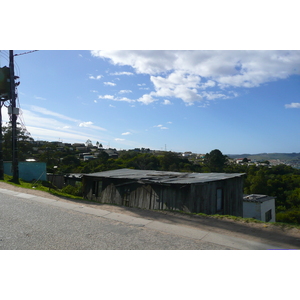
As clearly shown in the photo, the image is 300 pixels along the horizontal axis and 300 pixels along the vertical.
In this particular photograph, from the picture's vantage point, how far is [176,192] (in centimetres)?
1285

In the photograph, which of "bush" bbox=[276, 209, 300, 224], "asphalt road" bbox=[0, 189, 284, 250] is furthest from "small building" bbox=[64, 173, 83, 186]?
"bush" bbox=[276, 209, 300, 224]

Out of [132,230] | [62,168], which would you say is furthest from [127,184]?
[62,168]

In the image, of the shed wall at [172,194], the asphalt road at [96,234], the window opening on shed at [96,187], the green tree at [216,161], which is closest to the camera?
the asphalt road at [96,234]

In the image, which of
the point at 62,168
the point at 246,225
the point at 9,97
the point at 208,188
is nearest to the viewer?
the point at 246,225

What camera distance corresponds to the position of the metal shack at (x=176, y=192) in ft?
41.2

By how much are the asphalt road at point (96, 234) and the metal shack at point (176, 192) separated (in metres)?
5.11

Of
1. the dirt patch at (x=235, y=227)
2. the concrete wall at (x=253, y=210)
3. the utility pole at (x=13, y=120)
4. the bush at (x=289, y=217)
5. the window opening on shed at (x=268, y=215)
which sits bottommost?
the bush at (x=289, y=217)

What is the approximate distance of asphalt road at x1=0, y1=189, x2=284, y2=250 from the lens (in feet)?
17.0

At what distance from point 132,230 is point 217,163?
52509 millimetres

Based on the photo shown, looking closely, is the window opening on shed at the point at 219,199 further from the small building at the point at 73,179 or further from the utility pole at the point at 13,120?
the small building at the point at 73,179

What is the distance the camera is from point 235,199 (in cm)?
1620

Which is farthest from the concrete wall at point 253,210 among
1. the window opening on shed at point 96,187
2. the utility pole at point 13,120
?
the utility pole at point 13,120

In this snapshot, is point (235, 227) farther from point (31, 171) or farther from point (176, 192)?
point (31, 171)

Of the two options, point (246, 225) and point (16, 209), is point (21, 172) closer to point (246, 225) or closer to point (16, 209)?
point (16, 209)
